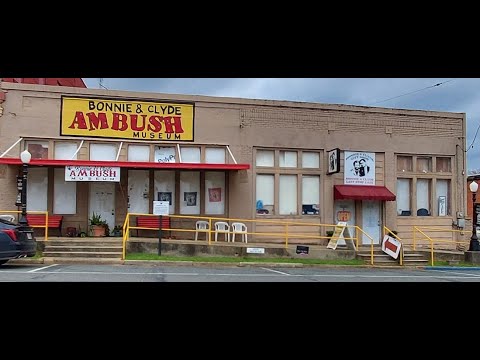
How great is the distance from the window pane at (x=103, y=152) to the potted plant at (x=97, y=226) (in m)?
2.19

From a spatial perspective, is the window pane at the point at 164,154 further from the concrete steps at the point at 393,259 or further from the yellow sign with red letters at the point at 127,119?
the concrete steps at the point at 393,259

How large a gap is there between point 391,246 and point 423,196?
4.37m

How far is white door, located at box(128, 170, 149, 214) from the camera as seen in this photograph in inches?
732

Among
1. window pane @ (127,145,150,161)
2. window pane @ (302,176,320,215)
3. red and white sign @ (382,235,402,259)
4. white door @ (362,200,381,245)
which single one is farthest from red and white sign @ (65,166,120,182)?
white door @ (362,200,381,245)

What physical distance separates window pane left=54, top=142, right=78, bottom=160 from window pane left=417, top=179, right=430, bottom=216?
1467cm

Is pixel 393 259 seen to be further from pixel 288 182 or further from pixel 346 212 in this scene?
pixel 288 182

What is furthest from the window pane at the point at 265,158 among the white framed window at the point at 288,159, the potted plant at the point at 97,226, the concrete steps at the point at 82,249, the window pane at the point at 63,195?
the window pane at the point at 63,195

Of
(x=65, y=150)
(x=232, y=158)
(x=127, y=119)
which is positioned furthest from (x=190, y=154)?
(x=65, y=150)

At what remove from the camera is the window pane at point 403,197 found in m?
21.4

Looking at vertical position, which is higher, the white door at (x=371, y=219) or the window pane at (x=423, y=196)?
the window pane at (x=423, y=196)
